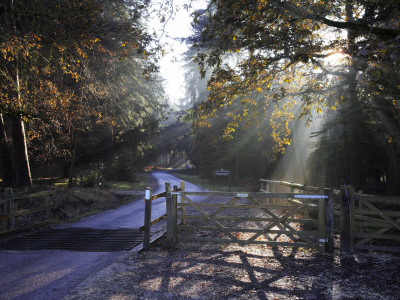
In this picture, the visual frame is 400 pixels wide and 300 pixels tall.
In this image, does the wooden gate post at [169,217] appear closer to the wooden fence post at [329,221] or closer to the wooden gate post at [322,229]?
the wooden gate post at [322,229]

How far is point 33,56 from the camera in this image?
13.3 meters

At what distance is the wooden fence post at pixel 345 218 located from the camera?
25.9 feet

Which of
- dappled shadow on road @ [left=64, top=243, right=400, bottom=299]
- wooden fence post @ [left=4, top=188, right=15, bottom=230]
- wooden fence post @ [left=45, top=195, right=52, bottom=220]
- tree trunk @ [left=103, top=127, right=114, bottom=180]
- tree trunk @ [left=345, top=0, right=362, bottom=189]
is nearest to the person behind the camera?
dappled shadow on road @ [left=64, top=243, right=400, bottom=299]

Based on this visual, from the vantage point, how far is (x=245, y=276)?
612 cm

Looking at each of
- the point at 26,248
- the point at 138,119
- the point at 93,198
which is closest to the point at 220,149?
the point at 138,119

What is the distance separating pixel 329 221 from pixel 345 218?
593 millimetres

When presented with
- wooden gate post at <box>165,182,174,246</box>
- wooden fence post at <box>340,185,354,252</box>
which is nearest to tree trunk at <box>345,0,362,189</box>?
wooden fence post at <box>340,185,354,252</box>

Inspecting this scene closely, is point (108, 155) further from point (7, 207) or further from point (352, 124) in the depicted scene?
point (352, 124)

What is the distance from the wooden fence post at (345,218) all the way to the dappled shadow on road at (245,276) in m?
0.47

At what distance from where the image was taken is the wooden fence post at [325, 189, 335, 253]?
7680 millimetres

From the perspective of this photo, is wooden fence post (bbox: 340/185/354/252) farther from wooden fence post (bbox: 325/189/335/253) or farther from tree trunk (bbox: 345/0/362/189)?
tree trunk (bbox: 345/0/362/189)

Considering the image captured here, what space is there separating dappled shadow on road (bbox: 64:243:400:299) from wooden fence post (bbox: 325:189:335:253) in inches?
11.1

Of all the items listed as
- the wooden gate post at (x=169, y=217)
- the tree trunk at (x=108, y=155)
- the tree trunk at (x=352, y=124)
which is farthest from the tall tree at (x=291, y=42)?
the tree trunk at (x=108, y=155)

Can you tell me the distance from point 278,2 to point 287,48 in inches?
66.8
